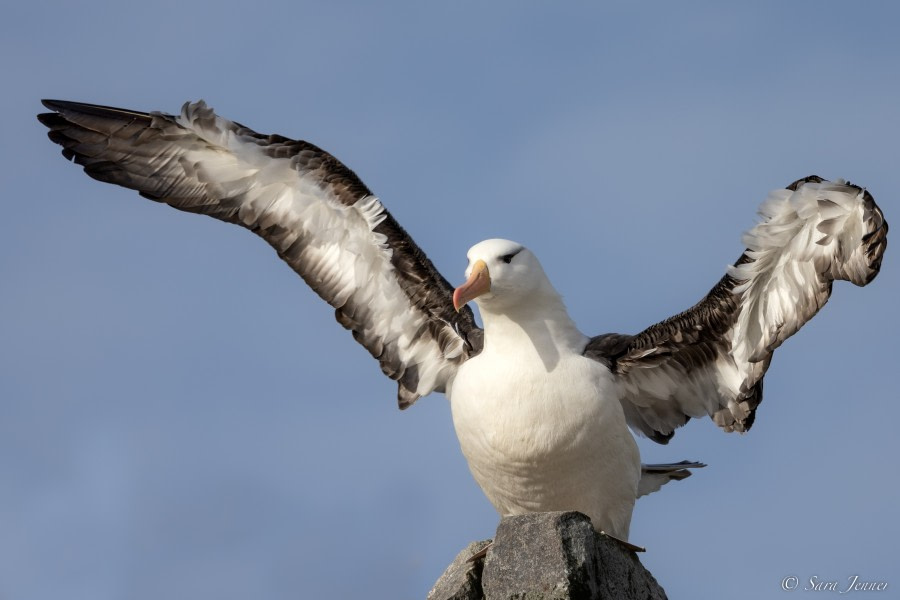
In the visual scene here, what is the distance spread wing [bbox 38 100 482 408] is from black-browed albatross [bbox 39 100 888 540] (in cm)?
1

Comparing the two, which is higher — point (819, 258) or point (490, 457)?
point (819, 258)

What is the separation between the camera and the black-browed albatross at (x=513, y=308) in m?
11.5

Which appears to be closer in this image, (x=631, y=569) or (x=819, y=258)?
(x=631, y=569)

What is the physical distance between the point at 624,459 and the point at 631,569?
5.62 feet

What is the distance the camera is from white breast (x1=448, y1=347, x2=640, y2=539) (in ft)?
38.3

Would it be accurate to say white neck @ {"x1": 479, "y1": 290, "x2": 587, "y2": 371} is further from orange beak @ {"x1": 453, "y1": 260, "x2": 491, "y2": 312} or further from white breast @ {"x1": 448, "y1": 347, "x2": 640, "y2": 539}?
orange beak @ {"x1": 453, "y1": 260, "x2": 491, "y2": 312}

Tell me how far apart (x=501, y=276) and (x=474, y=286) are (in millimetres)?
270

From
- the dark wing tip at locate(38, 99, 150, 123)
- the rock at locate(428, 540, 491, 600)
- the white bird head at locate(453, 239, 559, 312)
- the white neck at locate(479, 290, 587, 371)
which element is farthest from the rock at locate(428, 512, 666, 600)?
the dark wing tip at locate(38, 99, 150, 123)

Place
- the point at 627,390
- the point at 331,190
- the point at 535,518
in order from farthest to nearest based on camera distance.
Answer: the point at 331,190
the point at 627,390
the point at 535,518

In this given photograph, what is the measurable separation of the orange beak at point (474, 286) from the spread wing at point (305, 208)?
1.30 meters

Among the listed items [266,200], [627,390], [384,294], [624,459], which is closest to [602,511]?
[624,459]

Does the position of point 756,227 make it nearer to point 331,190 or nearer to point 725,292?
point 725,292

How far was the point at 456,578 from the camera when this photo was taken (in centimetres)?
1062

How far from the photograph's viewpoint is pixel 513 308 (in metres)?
12.2
